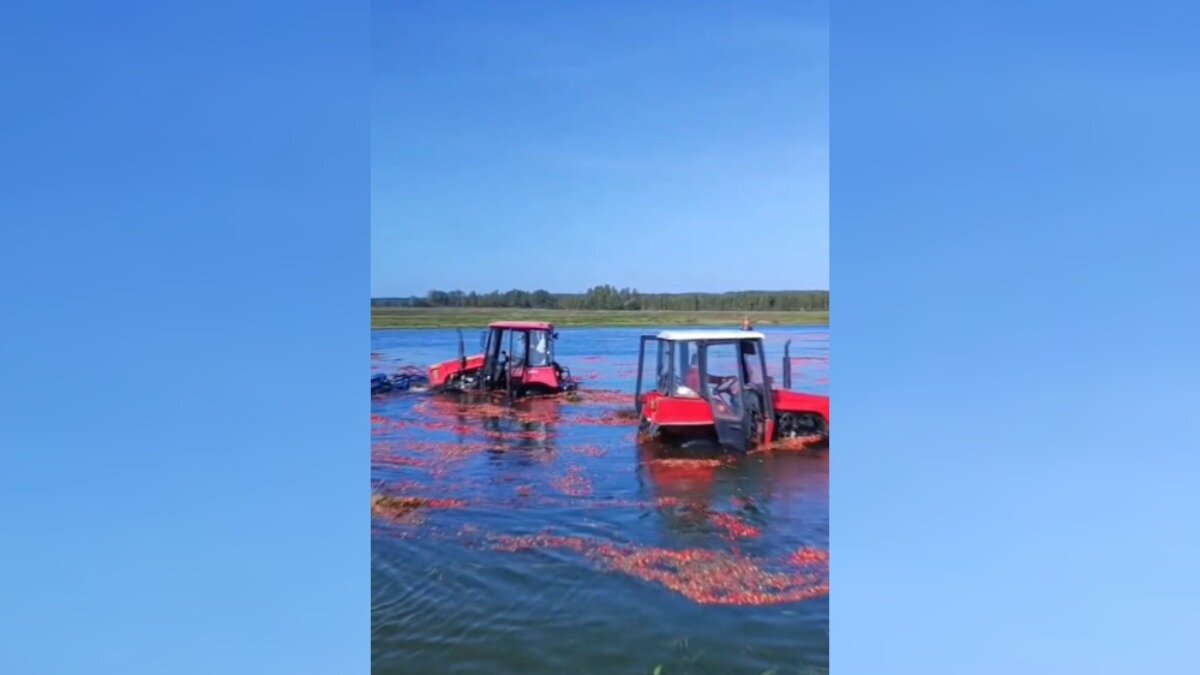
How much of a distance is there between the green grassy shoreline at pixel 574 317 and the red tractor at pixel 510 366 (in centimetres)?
5

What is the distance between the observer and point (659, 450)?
176 inches

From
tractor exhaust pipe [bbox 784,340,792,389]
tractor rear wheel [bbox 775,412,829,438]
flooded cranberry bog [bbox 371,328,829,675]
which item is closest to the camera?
flooded cranberry bog [bbox 371,328,829,675]

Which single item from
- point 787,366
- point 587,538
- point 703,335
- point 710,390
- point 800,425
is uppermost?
point 703,335

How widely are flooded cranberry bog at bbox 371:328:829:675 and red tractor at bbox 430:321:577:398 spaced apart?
74mm

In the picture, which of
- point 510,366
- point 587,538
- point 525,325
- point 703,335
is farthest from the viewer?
point 510,366

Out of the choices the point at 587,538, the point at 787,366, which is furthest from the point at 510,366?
the point at 787,366

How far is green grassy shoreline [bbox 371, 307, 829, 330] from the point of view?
4.37m

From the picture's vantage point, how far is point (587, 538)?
4.31 m

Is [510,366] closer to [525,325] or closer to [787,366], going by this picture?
[525,325]

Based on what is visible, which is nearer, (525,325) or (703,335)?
(703,335)

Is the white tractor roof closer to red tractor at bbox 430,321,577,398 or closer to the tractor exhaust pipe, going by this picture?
the tractor exhaust pipe

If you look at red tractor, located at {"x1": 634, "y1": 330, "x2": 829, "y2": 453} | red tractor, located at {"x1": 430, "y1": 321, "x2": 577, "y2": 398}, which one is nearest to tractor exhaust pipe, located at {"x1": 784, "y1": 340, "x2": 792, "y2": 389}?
red tractor, located at {"x1": 634, "y1": 330, "x2": 829, "y2": 453}

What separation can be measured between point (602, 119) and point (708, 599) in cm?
202

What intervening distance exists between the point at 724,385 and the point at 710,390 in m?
0.06
